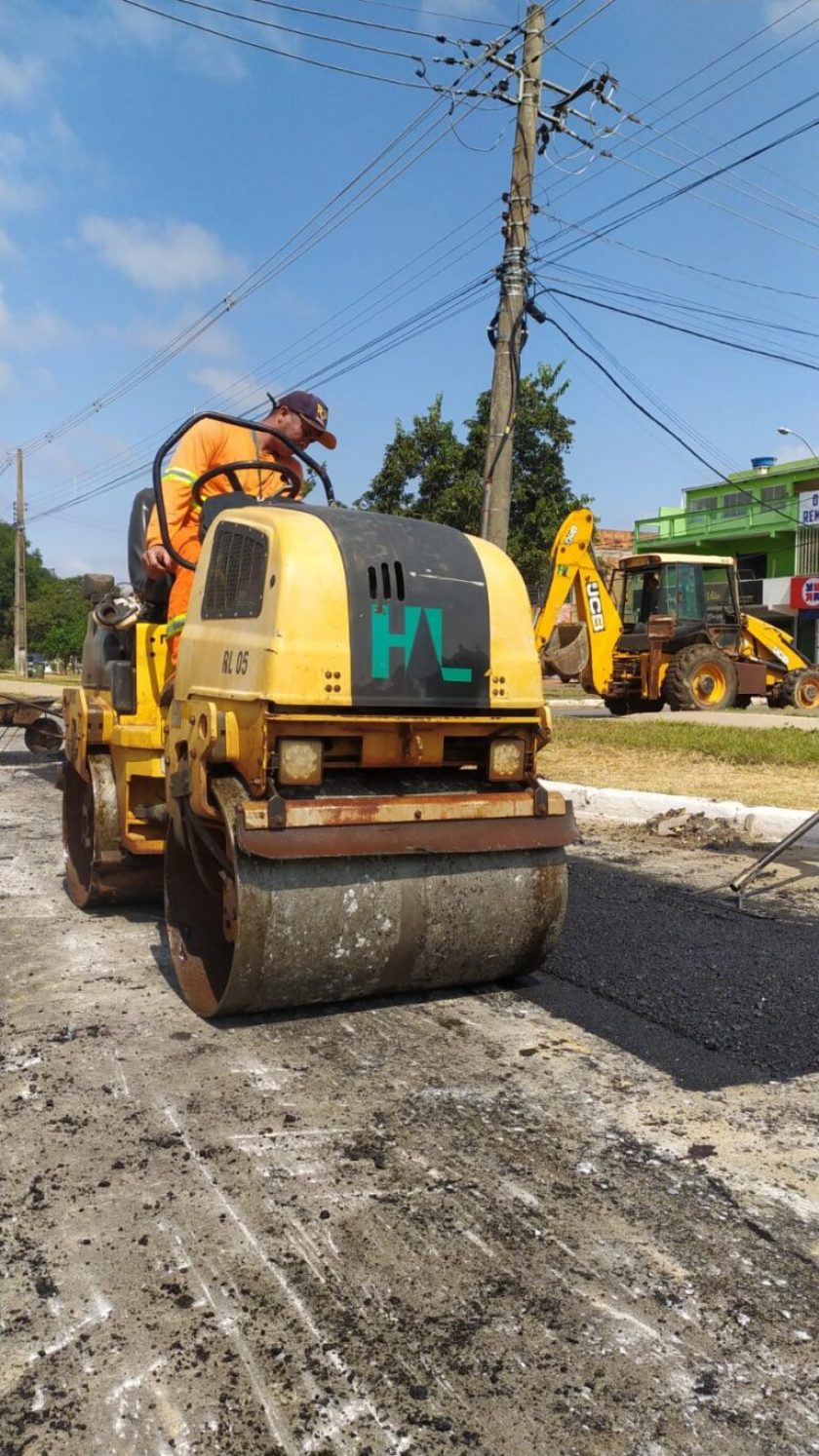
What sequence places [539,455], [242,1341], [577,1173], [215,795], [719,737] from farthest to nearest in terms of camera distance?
1. [539,455]
2. [719,737]
3. [215,795]
4. [577,1173]
5. [242,1341]

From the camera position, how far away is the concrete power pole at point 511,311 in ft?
37.1

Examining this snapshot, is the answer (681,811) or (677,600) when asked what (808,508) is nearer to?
(677,600)

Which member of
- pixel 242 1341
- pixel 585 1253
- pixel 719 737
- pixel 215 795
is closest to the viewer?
pixel 242 1341

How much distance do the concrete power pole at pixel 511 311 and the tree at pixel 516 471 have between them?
40.6 feet

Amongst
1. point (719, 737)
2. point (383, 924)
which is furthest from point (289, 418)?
point (719, 737)

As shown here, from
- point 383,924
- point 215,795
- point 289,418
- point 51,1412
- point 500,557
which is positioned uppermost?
point 289,418

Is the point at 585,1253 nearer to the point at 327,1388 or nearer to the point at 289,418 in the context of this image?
the point at 327,1388

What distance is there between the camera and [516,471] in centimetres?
2550

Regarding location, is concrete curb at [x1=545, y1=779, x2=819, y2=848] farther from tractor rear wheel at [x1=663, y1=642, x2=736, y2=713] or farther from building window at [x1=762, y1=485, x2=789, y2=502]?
building window at [x1=762, y1=485, x2=789, y2=502]

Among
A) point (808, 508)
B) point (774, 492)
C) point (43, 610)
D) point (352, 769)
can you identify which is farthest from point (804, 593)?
point (43, 610)

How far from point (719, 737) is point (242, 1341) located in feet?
32.7

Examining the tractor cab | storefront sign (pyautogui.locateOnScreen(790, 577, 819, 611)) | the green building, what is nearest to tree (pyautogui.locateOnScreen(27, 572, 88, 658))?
the green building

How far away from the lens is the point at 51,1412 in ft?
6.34

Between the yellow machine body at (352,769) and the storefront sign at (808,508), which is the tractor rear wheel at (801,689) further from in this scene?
the storefront sign at (808,508)
